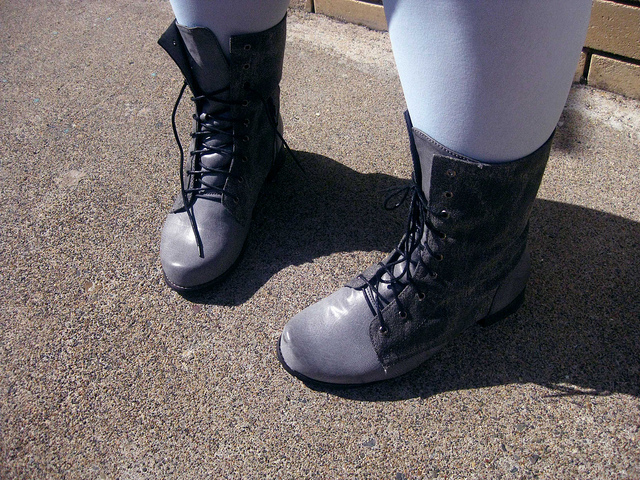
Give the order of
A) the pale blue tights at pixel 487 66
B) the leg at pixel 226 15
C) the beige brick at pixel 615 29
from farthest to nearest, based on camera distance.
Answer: the beige brick at pixel 615 29 → the leg at pixel 226 15 → the pale blue tights at pixel 487 66

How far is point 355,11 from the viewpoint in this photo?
2404mm

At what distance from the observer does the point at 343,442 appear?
106cm

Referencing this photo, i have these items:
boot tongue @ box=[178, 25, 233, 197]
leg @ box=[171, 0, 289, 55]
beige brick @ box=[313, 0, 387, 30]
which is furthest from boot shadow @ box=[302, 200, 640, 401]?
beige brick @ box=[313, 0, 387, 30]

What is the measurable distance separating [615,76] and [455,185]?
137cm

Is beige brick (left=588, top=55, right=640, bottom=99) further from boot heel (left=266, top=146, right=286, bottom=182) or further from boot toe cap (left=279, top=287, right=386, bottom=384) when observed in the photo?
boot toe cap (left=279, top=287, right=386, bottom=384)

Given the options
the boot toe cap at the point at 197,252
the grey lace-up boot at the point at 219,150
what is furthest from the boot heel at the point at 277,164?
the boot toe cap at the point at 197,252

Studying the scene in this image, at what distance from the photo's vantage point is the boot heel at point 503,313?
1.21 meters

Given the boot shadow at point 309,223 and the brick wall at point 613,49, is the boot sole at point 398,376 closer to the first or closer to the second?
the boot shadow at point 309,223

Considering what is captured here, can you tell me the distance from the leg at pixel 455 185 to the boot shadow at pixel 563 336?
0.18ft

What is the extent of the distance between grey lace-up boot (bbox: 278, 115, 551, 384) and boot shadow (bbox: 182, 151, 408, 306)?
27 cm

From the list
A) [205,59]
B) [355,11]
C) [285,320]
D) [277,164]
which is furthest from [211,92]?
[355,11]

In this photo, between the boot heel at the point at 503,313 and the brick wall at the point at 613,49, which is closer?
the boot heel at the point at 503,313

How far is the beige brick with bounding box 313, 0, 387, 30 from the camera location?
2336 millimetres

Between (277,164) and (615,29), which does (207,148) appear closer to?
(277,164)
